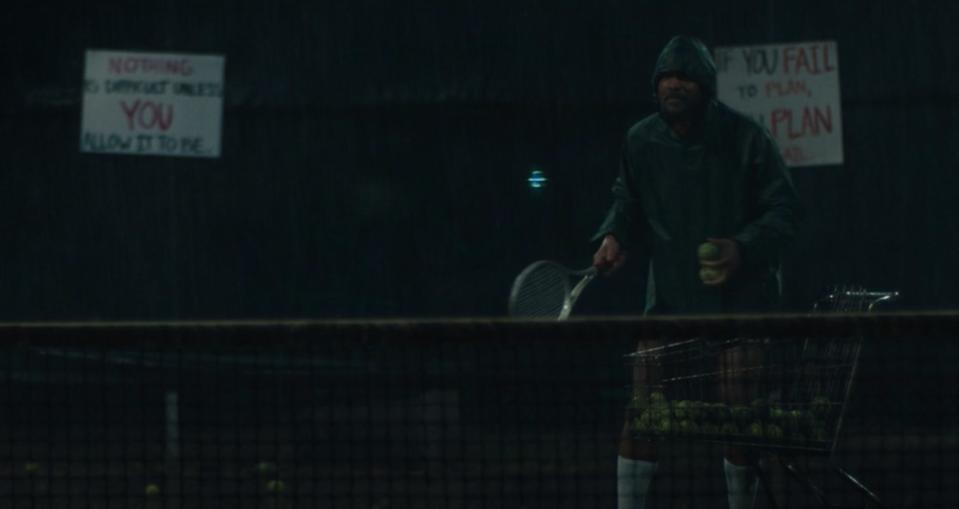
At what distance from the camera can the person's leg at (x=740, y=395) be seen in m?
4.48

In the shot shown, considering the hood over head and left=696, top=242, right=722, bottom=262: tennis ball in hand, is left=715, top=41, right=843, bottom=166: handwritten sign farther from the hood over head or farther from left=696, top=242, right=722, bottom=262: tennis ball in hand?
left=696, top=242, right=722, bottom=262: tennis ball in hand

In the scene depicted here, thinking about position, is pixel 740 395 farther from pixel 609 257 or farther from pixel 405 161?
pixel 405 161

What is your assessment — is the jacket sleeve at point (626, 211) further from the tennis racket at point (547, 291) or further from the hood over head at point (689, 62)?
the hood over head at point (689, 62)

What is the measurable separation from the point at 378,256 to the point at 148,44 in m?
1.53

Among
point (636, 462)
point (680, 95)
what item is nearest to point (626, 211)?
point (680, 95)

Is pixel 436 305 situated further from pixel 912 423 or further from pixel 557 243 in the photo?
pixel 912 423

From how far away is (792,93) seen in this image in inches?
320

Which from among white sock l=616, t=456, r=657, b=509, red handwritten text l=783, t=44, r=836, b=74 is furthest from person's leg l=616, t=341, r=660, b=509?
red handwritten text l=783, t=44, r=836, b=74

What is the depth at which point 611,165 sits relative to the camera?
8898mm

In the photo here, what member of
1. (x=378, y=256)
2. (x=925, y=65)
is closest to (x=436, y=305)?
(x=378, y=256)

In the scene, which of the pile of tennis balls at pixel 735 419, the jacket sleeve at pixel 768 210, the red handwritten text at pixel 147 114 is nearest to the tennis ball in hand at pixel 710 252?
the jacket sleeve at pixel 768 210

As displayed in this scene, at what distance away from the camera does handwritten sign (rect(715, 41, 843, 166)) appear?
809 centimetres

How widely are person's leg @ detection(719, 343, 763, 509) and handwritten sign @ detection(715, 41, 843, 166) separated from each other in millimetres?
2953

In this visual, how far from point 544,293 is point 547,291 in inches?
0.5
